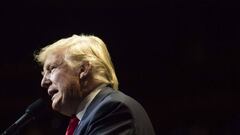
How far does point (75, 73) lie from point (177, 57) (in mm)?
2596

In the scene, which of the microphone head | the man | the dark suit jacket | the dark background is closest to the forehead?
the man

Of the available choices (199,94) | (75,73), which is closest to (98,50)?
(75,73)

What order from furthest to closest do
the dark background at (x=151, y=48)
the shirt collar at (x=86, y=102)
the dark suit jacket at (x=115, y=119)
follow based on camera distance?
the dark background at (x=151, y=48) → the shirt collar at (x=86, y=102) → the dark suit jacket at (x=115, y=119)

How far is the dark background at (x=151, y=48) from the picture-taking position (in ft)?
13.3

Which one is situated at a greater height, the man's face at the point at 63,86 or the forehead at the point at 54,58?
the forehead at the point at 54,58

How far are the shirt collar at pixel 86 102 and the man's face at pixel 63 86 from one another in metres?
0.02

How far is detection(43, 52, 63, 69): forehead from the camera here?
178cm

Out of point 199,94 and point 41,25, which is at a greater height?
point 41,25

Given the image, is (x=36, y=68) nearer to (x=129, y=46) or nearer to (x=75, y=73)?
(x=129, y=46)

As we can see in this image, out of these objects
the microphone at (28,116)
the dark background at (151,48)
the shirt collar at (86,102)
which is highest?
the shirt collar at (86,102)

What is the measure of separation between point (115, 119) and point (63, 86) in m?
0.29

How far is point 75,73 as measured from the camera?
1.74m

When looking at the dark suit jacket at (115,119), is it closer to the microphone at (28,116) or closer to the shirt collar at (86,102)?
the shirt collar at (86,102)

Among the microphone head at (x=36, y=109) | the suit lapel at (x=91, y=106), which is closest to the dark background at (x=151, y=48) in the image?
the microphone head at (x=36, y=109)
